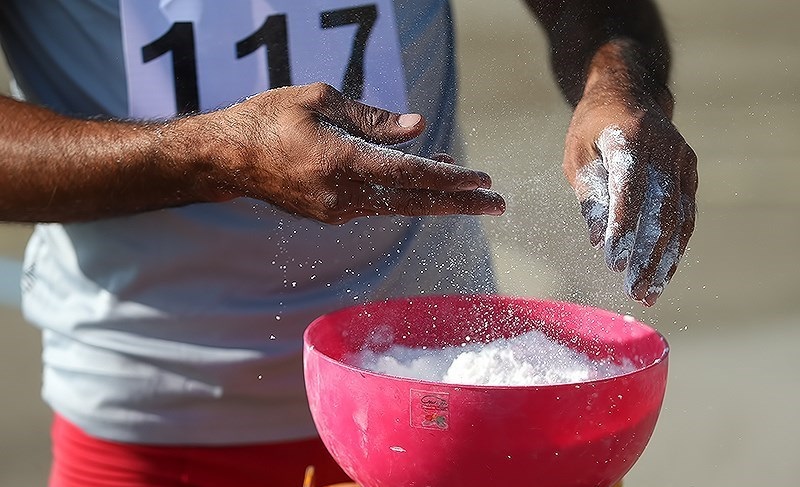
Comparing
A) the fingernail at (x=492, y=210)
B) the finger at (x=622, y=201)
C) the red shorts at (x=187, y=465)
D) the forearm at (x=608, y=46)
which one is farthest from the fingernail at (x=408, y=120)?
the red shorts at (x=187, y=465)

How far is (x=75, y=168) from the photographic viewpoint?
3.91ft

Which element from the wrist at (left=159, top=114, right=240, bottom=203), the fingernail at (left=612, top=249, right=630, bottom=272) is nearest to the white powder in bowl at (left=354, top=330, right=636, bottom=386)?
the fingernail at (left=612, top=249, right=630, bottom=272)

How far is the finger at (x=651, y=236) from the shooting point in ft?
3.36

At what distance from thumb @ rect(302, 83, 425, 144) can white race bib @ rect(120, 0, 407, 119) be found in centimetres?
36

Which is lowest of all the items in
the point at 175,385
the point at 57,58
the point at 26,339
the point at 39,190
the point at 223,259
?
the point at 26,339

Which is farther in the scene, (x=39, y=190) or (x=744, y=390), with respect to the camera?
(x=744, y=390)

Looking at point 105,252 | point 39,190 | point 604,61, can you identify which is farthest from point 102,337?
point 604,61

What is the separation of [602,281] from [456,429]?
469 mm

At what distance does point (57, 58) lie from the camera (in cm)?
135

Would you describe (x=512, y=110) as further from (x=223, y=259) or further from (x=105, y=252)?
(x=105, y=252)

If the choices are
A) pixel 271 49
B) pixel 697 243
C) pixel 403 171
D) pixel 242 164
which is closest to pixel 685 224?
pixel 403 171

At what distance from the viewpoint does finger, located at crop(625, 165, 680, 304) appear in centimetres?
102

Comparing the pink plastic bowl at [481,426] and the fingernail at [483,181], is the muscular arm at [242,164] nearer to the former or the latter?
the fingernail at [483,181]

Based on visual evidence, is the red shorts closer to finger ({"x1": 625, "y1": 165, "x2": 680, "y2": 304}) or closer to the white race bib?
the white race bib
